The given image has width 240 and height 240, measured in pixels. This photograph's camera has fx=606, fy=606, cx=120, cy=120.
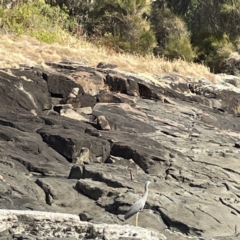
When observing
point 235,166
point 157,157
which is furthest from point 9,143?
point 235,166

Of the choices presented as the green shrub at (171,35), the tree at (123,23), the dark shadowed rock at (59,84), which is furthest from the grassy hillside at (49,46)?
the green shrub at (171,35)

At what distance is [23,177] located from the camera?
9047 millimetres

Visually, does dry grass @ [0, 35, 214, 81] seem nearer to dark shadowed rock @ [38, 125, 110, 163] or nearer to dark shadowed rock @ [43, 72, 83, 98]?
dark shadowed rock @ [43, 72, 83, 98]

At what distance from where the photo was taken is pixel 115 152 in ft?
36.8

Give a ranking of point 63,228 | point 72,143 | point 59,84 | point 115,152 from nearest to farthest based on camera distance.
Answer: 1. point 63,228
2. point 72,143
3. point 115,152
4. point 59,84

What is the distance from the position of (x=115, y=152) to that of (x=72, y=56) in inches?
324

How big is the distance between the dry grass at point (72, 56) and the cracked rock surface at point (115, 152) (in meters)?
0.88

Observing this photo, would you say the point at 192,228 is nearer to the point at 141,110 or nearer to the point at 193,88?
the point at 141,110

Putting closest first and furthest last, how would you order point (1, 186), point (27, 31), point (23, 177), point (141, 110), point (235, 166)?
1. point (1, 186)
2. point (23, 177)
3. point (235, 166)
4. point (141, 110)
5. point (27, 31)

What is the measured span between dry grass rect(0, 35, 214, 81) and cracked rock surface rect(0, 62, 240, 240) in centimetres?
88

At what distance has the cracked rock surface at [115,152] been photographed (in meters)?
8.62

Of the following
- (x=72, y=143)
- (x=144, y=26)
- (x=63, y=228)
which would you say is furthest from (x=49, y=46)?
(x=63, y=228)

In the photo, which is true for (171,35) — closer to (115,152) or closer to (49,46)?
(49,46)

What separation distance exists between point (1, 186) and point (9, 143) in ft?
6.20
